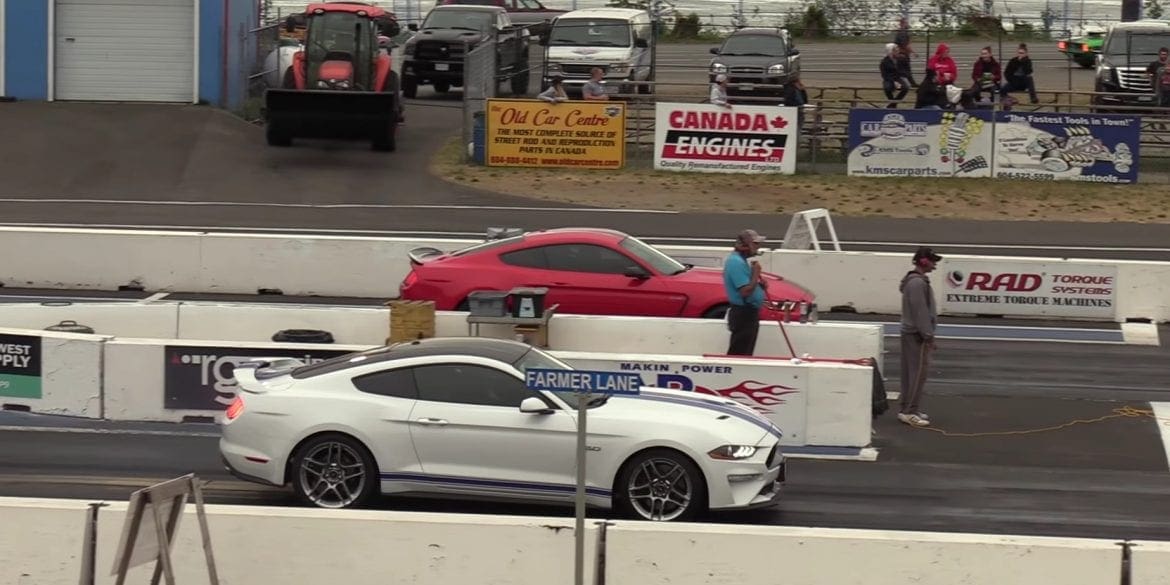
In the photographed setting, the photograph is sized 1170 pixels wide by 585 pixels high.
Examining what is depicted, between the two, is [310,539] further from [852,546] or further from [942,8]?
[942,8]

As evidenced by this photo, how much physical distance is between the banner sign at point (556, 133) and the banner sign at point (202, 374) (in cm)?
1693

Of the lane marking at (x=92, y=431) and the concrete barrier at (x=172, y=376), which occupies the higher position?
the concrete barrier at (x=172, y=376)

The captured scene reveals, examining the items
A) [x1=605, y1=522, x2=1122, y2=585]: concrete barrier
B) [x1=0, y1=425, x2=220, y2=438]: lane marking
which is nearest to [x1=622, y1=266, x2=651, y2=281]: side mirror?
[x1=0, y1=425, x2=220, y2=438]: lane marking

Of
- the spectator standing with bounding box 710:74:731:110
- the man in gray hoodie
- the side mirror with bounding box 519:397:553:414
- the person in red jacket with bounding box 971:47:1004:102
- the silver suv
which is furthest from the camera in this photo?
the silver suv

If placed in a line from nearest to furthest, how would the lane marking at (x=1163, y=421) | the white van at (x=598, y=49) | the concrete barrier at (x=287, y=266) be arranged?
the lane marking at (x=1163, y=421) → the concrete barrier at (x=287, y=266) → the white van at (x=598, y=49)

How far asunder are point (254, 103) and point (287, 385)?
24669mm

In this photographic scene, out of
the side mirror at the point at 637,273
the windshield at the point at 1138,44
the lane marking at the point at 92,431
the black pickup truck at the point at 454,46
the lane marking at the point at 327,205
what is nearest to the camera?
the lane marking at the point at 92,431

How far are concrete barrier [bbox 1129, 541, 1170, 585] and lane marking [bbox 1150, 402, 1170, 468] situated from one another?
208 inches

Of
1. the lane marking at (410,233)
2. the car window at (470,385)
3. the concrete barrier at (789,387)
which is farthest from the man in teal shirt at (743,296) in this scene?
the lane marking at (410,233)

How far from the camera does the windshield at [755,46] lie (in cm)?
3441

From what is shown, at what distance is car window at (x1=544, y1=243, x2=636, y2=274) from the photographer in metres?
16.9

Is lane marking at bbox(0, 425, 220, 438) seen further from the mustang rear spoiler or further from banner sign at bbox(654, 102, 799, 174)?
banner sign at bbox(654, 102, 799, 174)

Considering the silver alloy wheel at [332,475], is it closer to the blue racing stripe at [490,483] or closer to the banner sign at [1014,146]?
the blue racing stripe at [490,483]

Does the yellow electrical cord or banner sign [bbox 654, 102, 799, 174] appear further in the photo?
banner sign [bbox 654, 102, 799, 174]
